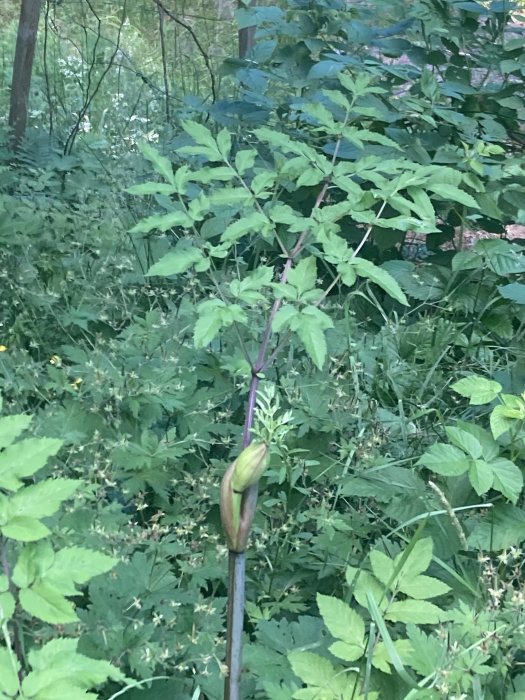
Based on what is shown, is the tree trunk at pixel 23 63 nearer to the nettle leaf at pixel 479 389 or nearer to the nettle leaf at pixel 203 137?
the nettle leaf at pixel 203 137

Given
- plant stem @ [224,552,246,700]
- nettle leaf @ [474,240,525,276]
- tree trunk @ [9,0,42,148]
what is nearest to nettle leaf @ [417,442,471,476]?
plant stem @ [224,552,246,700]

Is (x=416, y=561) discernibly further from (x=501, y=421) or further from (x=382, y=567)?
(x=501, y=421)

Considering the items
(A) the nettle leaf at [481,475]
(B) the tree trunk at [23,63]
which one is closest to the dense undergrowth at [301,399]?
A: (A) the nettle leaf at [481,475]

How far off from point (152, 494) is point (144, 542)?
37 cm

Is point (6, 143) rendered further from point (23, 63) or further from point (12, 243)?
point (12, 243)

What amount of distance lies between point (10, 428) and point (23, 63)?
147 inches

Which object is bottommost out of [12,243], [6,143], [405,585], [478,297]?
[405,585]

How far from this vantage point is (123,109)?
5.14 m

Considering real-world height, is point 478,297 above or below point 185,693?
above

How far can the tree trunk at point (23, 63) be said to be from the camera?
415 cm

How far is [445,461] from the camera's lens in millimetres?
1454

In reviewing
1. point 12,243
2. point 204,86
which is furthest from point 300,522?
point 204,86

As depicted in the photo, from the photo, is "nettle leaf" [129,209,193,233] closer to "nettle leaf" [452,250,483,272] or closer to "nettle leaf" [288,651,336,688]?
"nettle leaf" [288,651,336,688]

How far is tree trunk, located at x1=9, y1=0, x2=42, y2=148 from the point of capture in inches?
163
